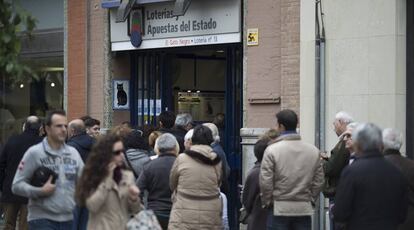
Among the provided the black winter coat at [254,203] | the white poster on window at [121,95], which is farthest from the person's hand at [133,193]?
the white poster on window at [121,95]

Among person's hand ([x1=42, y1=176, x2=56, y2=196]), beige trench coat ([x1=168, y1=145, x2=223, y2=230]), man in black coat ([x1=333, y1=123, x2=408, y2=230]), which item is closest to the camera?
man in black coat ([x1=333, y1=123, x2=408, y2=230])

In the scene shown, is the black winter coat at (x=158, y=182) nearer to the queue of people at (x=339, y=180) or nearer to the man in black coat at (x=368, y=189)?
the queue of people at (x=339, y=180)

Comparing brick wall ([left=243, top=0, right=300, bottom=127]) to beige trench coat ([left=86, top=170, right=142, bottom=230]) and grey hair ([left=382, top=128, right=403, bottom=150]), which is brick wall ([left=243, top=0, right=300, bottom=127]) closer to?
grey hair ([left=382, top=128, right=403, bottom=150])

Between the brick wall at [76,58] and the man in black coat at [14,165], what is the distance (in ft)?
13.4

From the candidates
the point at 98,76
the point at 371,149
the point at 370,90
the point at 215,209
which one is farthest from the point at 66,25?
the point at 371,149

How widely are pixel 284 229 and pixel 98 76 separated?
768 centimetres

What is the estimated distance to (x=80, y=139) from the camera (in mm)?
11562

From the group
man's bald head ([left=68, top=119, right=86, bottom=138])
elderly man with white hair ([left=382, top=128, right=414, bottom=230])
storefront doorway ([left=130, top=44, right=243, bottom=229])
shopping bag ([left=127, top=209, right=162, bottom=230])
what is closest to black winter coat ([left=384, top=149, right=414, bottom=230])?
elderly man with white hair ([left=382, top=128, right=414, bottom=230])

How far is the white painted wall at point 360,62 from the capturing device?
40.3 ft

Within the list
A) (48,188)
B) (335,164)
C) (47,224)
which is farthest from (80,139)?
(335,164)

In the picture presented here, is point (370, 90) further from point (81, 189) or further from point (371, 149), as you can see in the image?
point (81, 189)

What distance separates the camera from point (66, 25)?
17078 mm

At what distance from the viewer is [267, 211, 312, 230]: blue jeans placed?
969 centimetres

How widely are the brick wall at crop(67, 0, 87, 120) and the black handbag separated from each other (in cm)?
819
